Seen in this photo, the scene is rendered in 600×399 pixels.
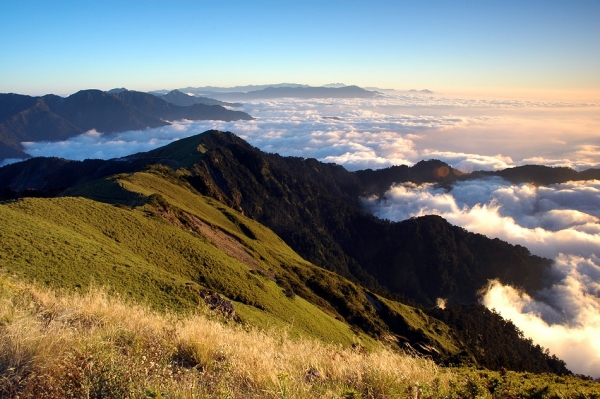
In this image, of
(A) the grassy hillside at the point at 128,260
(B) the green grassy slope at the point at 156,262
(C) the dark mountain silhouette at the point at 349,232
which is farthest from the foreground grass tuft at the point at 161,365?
(C) the dark mountain silhouette at the point at 349,232

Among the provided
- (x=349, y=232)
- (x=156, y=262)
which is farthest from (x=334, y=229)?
(x=156, y=262)

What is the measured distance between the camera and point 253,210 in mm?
136000

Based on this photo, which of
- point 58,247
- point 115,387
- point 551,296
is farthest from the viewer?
point 551,296

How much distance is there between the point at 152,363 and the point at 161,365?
0.65 metres

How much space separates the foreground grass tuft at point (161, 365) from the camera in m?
4.75

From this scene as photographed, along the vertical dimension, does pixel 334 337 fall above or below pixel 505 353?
above

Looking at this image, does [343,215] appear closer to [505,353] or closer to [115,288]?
[505,353]

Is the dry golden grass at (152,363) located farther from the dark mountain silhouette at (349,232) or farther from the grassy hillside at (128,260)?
the dark mountain silhouette at (349,232)

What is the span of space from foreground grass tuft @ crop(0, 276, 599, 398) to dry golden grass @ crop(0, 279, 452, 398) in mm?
17

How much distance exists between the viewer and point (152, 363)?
5039mm

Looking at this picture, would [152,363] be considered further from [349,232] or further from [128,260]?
[349,232]

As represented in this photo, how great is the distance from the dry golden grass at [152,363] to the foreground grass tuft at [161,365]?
0.05 feet

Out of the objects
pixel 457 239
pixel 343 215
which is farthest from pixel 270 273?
pixel 457 239

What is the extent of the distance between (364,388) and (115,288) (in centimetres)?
1285
